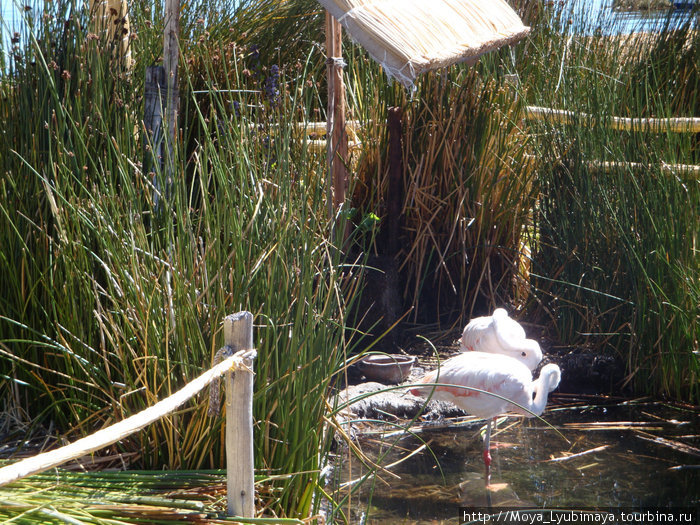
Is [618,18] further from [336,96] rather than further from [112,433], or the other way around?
[112,433]

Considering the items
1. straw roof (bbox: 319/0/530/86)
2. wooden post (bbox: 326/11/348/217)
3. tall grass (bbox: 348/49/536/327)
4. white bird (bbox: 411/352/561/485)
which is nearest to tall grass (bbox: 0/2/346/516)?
straw roof (bbox: 319/0/530/86)

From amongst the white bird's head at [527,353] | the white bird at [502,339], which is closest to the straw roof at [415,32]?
the white bird at [502,339]

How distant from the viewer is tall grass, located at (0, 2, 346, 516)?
6.05ft

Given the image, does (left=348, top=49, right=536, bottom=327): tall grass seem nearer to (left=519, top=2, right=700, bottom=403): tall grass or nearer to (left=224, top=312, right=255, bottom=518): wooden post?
(left=519, top=2, right=700, bottom=403): tall grass

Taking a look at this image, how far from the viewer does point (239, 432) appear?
154cm

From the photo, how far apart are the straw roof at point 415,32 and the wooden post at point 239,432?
1370mm

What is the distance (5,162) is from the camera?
235 centimetres

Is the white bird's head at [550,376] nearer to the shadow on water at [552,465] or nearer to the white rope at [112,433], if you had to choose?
the shadow on water at [552,465]

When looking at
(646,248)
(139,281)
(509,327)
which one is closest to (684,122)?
(646,248)

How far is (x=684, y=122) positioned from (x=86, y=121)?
2844 millimetres

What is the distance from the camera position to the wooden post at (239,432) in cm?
153

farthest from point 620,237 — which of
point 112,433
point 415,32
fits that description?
point 112,433

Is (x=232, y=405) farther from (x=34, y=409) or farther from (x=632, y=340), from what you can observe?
(x=632, y=340)

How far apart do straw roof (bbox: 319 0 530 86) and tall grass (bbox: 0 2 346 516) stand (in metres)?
0.64
